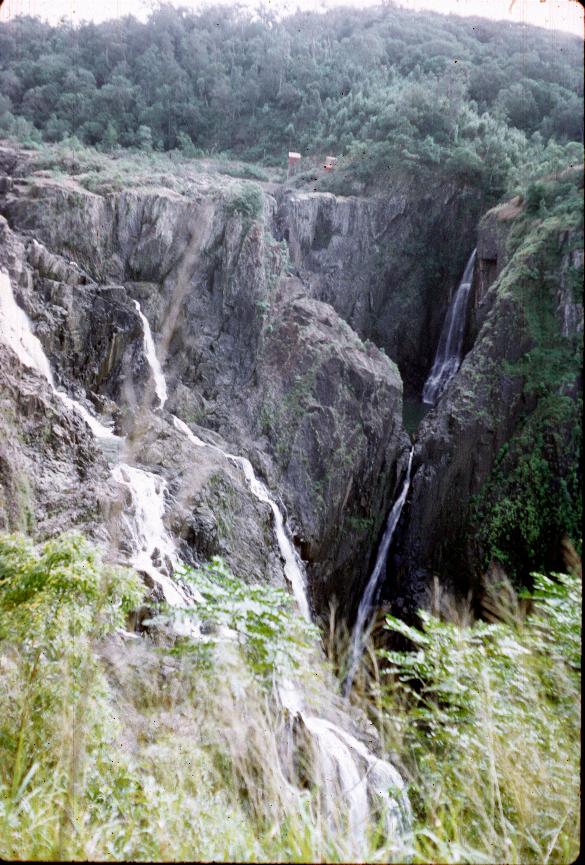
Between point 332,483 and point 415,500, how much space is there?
85.4 inches

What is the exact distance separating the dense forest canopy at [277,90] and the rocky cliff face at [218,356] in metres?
3.28

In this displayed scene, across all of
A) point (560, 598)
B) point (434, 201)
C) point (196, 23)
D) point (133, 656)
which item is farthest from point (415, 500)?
point (196, 23)

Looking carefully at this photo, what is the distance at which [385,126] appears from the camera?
16953mm

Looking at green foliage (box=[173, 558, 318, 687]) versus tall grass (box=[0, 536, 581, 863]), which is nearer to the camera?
tall grass (box=[0, 536, 581, 863])

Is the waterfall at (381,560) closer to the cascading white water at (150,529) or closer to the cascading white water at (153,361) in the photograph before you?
the cascading white water at (150,529)

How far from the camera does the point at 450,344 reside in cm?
1388

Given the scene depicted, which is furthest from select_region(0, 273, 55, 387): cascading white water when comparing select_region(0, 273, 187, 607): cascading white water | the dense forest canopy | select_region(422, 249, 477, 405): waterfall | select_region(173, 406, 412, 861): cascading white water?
select_region(422, 249, 477, 405): waterfall

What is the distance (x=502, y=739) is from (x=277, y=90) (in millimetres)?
19802

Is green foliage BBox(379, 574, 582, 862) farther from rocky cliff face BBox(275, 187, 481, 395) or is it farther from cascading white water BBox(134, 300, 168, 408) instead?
rocky cliff face BBox(275, 187, 481, 395)

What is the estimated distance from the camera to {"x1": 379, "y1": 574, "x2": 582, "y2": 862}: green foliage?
6.81 feet

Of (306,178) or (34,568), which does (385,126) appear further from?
(34,568)

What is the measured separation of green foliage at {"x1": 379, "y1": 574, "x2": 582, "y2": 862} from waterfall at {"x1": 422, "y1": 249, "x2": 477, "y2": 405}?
11.0 metres

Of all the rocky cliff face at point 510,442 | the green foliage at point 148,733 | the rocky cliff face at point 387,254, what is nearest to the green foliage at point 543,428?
the rocky cliff face at point 510,442

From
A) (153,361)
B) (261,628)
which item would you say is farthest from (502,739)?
(153,361)
